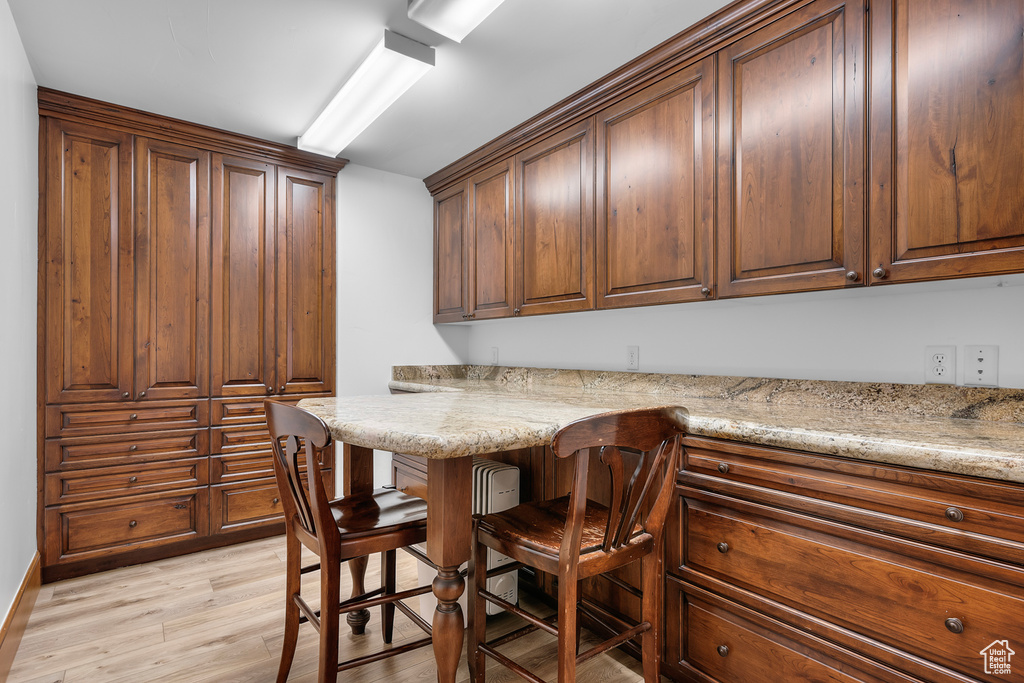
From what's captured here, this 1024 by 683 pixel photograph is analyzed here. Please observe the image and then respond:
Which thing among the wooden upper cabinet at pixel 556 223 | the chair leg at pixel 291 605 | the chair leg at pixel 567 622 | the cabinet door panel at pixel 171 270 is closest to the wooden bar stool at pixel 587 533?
the chair leg at pixel 567 622

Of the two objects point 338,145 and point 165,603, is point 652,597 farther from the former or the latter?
point 338,145

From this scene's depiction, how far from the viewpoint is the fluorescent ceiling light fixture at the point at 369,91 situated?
2.08 m

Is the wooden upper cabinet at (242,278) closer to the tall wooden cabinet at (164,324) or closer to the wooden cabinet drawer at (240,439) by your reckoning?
the tall wooden cabinet at (164,324)

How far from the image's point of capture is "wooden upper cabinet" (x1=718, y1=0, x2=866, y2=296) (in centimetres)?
159

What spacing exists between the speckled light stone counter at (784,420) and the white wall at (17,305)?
1.22 metres

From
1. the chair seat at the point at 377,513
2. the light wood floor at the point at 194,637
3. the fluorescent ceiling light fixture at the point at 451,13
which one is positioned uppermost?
the fluorescent ceiling light fixture at the point at 451,13

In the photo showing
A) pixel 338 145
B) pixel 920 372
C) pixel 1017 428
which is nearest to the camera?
pixel 1017 428

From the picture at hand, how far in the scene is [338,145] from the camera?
117 inches

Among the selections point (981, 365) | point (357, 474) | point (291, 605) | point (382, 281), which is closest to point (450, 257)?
point (382, 281)

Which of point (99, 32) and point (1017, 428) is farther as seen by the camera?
point (99, 32)

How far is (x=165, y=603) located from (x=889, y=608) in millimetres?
2753

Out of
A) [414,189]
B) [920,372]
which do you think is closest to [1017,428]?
[920,372]
